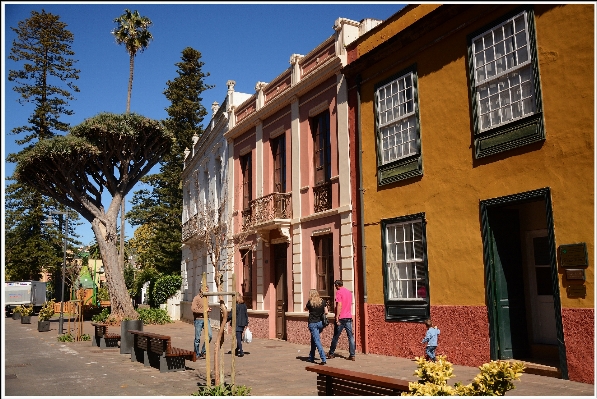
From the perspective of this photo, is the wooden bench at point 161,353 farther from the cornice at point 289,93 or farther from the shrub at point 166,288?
the shrub at point 166,288

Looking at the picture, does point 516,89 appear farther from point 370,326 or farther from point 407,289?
point 370,326

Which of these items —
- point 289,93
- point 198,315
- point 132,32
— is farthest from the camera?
point 132,32

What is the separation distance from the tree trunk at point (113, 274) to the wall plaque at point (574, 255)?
70.2 feet

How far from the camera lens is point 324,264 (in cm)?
1595

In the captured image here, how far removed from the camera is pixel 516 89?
33.0ft

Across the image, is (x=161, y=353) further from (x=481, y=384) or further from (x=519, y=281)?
(x=481, y=384)

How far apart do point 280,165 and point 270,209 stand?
177 centimetres

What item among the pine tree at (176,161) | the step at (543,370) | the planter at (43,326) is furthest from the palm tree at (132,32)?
the step at (543,370)

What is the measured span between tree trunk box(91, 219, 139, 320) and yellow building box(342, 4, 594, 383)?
1602cm

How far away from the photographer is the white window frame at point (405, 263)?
39.9 feet

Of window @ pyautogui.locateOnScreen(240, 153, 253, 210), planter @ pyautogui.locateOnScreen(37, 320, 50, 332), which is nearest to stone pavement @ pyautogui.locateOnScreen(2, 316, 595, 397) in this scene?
window @ pyautogui.locateOnScreen(240, 153, 253, 210)

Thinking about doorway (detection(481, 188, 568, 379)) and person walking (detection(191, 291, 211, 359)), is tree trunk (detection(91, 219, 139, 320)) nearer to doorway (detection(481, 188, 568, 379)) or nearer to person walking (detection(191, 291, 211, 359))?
person walking (detection(191, 291, 211, 359))

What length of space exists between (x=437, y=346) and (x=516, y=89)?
5.25 meters

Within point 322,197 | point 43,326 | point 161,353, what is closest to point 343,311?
point 161,353
